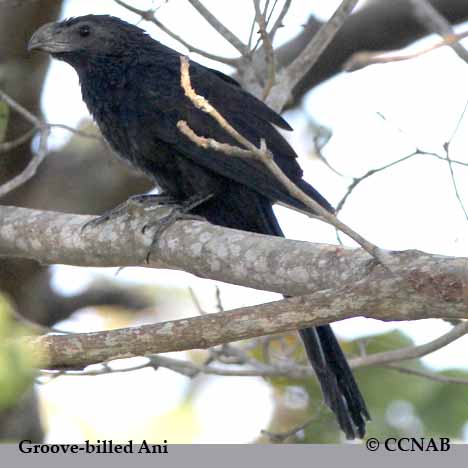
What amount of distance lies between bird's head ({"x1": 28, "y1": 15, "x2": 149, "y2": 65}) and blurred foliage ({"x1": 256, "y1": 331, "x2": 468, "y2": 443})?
188cm

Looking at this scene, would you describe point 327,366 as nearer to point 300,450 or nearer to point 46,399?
point 300,450

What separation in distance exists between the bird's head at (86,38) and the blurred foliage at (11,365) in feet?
11.3

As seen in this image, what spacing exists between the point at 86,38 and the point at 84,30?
2.1 inches

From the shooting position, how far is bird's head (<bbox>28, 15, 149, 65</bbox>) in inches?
190

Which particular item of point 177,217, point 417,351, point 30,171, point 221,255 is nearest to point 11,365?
point 221,255

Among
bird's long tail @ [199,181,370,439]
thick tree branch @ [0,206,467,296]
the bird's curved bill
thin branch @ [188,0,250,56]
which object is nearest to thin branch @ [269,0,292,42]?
thin branch @ [188,0,250,56]

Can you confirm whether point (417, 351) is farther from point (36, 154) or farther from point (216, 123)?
point (36, 154)

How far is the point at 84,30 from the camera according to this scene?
4980mm

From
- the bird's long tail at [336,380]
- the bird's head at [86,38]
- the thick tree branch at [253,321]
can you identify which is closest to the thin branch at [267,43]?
the bird's long tail at [336,380]

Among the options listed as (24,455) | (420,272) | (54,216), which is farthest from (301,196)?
(54,216)

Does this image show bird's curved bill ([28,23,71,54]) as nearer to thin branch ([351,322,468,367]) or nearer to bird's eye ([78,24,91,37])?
bird's eye ([78,24,91,37])

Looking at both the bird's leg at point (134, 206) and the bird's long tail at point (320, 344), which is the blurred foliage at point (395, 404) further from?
the bird's leg at point (134, 206)

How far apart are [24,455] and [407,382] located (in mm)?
2503

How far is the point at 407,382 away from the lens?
4762 mm
